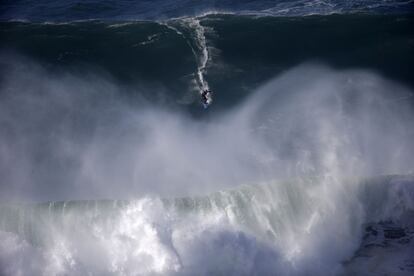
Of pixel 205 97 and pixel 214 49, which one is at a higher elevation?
pixel 214 49

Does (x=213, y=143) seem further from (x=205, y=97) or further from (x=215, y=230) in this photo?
(x=215, y=230)

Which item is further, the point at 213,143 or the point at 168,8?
the point at 168,8

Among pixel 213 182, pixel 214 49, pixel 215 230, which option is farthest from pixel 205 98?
pixel 215 230

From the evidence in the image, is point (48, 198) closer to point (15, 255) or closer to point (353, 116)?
point (15, 255)

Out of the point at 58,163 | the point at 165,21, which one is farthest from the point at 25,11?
the point at 58,163

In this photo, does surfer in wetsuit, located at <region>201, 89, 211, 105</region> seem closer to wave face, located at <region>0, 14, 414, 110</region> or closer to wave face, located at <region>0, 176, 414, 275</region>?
wave face, located at <region>0, 14, 414, 110</region>

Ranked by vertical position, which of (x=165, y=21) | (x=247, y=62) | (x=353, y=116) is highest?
(x=165, y=21)

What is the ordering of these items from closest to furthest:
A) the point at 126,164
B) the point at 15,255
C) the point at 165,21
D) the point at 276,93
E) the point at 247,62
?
the point at 15,255
the point at 126,164
the point at 276,93
the point at 247,62
the point at 165,21
